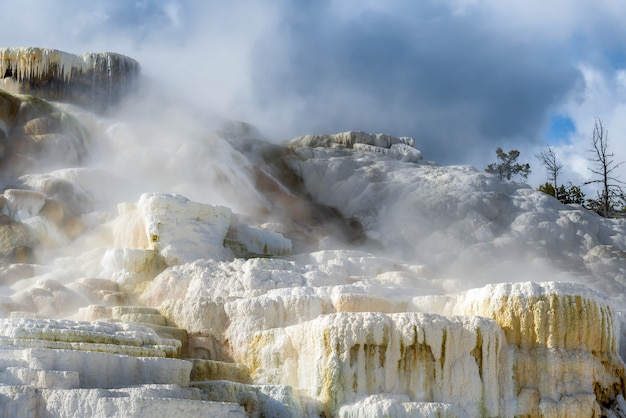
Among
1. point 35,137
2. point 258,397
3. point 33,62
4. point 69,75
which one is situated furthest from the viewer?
point 69,75

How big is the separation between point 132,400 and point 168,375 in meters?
1.51

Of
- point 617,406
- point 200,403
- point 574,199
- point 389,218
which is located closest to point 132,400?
point 200,403

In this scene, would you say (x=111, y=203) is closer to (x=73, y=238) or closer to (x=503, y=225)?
(x=73, y=238)

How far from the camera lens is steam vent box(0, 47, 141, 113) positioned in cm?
2955

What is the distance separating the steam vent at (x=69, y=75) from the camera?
96.9 feet

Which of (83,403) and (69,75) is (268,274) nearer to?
(83,403)

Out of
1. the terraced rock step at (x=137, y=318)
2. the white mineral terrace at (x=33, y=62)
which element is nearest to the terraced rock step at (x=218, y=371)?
the terraced rock step at (x=137, y=318)

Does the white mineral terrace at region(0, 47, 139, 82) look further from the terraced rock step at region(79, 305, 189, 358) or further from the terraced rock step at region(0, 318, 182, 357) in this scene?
the terraced rock step at region(0, 318, 182, 357)

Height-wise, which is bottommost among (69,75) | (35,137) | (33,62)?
(35,137)

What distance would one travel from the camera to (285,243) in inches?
830

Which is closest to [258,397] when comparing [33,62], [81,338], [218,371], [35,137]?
[218,371]

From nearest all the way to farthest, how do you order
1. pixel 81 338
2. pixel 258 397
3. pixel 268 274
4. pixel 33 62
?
pixel 81 338 < pixel 258 397 < pixel 268 274 < pixel 33 62

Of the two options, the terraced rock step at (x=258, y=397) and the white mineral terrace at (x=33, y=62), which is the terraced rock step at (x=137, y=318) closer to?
the terraced rock step at (x=258, y=397)

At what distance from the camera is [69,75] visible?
3008cm
